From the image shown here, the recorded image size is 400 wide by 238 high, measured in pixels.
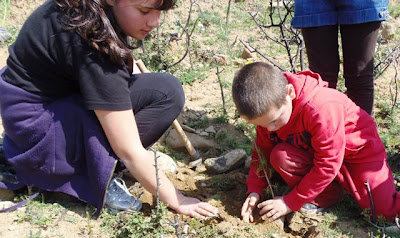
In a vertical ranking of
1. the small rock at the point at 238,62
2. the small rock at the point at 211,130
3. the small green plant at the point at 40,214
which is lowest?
the small rock at the point at 211,130

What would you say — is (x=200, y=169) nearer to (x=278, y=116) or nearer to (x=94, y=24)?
(x=278, y=116)

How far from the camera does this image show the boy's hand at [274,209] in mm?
Answer: 2379

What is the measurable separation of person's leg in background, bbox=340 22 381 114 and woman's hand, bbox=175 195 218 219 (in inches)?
51.8

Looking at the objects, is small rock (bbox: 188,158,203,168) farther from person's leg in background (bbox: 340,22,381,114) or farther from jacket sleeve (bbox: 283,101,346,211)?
person's leg in background (bbox: 340,22,381,114)

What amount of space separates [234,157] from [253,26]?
3.21 m

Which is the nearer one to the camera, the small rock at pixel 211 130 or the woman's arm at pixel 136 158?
the woman's arm at pixel 136 158

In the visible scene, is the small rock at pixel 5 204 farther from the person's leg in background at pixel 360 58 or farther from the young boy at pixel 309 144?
the person's leg in background at pixel 360 58

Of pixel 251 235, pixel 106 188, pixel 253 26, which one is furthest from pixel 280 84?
pixel 253 26

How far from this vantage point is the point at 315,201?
2.53m

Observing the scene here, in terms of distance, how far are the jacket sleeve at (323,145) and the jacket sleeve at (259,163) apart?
262 millimetres

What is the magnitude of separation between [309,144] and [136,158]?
931mm

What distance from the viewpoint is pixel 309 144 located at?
94.3 inches

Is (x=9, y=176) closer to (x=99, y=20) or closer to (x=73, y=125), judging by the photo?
(x=73, y=125)

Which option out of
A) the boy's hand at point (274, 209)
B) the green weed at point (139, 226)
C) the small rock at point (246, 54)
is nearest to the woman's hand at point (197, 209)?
the green weed at point (139, 226)
